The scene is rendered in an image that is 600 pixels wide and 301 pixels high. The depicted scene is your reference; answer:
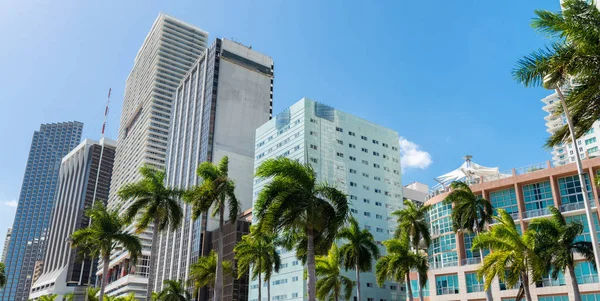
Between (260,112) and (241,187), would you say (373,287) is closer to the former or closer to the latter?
(241,187)

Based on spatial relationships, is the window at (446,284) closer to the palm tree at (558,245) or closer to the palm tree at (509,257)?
the palm tree at (558,245)

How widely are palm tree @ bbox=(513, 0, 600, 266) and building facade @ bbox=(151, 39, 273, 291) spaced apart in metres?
117

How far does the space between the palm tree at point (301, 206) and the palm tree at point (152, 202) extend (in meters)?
14.4

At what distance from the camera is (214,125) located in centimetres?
14862

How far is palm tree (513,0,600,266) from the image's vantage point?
754 inches

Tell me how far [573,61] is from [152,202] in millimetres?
32276

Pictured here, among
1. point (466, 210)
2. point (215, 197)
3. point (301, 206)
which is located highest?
point (466, 210)

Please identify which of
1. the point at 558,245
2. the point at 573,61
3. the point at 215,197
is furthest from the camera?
the point at 558,245

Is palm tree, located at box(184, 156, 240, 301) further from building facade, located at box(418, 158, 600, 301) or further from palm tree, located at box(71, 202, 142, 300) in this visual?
building facade, located at box(418, 158, 600, 301)

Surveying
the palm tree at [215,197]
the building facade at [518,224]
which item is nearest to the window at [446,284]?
the building facade at [518,224]

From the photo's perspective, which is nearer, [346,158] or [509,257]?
[509,257]

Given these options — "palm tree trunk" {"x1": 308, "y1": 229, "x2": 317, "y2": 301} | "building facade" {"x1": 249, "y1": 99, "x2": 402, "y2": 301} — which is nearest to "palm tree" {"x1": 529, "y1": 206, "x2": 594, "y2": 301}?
"palm tree trunk" {"x1": 308, "y1": 229, "x2": 317, "y2": 301}

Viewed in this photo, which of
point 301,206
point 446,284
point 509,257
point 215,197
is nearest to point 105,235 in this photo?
point 215,197

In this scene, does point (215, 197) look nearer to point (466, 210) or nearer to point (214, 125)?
Answer: point (466, 210)
